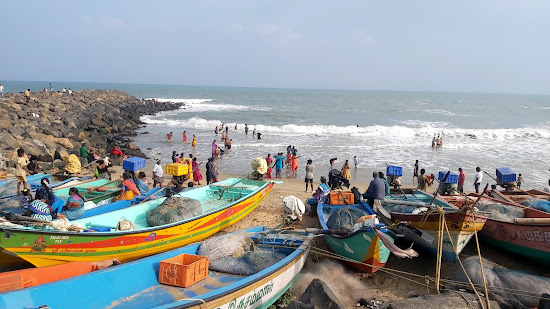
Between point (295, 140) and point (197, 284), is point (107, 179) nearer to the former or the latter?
point (197, 284)

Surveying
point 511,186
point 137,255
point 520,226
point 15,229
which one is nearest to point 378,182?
point 520,226

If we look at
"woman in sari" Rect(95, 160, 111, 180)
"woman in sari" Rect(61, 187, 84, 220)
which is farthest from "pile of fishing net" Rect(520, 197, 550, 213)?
"woman in sari" Rect(95, 160, 111, 180)

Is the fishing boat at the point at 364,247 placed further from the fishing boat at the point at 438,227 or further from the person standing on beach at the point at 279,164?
the person standing on beach at the point at 279,164

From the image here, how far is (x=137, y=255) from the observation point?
8023 mm

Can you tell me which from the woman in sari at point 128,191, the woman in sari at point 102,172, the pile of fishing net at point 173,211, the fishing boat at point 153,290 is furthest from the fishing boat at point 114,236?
the woman in sari at point 102,172

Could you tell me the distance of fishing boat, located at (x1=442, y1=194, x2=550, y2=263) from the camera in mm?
7573

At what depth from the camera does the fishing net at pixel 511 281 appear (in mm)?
6234

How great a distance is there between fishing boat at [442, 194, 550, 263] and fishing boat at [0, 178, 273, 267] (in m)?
5.55

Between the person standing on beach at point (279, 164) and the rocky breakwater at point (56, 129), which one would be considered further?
the rocky breakwater at point (56, 129)

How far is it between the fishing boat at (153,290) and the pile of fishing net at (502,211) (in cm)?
476

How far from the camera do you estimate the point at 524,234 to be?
7.88 meters

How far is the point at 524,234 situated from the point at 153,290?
7.15 metres

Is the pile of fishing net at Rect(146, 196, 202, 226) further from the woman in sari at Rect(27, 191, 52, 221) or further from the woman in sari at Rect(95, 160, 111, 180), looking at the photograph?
the woman in sari at Rect(95, 160, 111, 180)

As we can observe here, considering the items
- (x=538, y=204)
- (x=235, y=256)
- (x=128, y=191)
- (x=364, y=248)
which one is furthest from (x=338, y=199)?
(x=128, y=191)
